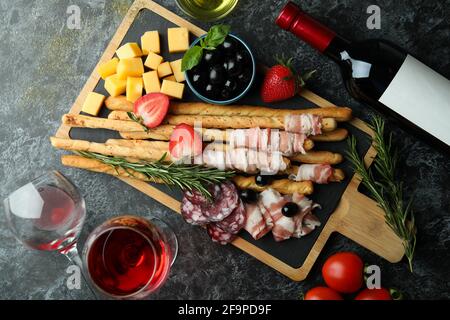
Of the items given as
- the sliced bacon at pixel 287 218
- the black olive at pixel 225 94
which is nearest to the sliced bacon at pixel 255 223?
the sliced bacon at pixel 287 218

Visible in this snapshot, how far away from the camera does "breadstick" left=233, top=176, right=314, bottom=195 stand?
1.67 m

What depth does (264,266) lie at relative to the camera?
1743mm

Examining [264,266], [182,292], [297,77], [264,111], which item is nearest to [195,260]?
[182,292]

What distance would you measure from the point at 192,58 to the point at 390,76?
1.80 ft

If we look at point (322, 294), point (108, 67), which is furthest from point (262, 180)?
point (108, 67)

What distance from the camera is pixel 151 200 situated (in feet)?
5.82

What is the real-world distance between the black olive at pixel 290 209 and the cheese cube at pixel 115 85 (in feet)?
2.04

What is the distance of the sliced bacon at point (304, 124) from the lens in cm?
162

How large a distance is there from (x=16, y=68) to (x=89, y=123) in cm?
34

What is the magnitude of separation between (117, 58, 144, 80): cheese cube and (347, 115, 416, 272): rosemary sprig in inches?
26.9

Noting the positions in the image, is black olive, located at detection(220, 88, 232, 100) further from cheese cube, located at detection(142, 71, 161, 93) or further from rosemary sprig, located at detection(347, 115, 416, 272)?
rosemary sprig, located at detection(347, 115, 416, 272)

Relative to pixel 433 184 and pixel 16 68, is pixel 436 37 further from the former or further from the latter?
pixel 16 68

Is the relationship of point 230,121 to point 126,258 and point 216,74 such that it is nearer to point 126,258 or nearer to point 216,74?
point 216,74

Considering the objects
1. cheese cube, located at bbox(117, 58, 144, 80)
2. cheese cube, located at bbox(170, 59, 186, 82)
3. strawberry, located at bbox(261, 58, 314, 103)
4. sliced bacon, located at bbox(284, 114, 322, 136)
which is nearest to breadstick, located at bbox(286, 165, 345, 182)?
sliced bacon, located at bbox(284, 114, 322, 136)
